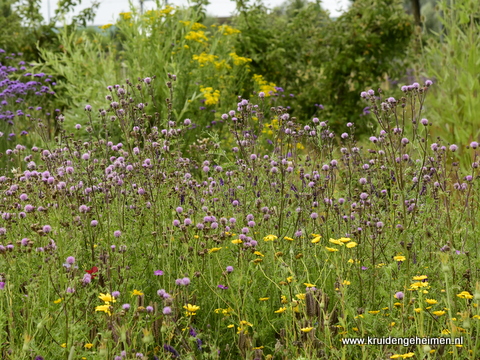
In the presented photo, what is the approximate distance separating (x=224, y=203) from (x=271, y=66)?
5.87 metres

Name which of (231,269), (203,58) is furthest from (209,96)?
(231,269)

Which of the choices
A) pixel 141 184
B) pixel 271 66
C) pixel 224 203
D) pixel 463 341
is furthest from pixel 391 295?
pixel 271 66

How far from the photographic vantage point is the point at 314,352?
6.84ft

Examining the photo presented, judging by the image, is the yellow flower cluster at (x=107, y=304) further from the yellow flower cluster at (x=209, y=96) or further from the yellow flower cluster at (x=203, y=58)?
the yellow flower cluster at (x=203, y=58)

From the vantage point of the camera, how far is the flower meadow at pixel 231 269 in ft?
7.55

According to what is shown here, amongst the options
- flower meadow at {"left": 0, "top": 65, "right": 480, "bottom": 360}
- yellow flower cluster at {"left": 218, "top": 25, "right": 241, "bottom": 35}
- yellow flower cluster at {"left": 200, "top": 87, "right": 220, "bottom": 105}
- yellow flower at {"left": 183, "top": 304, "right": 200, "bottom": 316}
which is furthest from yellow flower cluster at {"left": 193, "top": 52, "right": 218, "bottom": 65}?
yellow flower at {"left": 183, "top": 304, "right": 200, "bottom": 316}

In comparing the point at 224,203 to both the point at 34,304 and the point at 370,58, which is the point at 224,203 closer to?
the point at 34,304

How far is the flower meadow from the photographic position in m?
2.30

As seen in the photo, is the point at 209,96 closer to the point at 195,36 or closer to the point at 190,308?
the point at 195,36

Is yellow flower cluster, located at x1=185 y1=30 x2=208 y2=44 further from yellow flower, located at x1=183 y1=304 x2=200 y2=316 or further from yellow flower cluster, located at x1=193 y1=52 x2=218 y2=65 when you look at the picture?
yellow flower, located at x1=183 y1=304 x2=200 y2=316

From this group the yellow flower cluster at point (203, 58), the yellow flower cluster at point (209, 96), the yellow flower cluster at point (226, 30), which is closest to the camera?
the yellow flower cluster at point (209, 96)

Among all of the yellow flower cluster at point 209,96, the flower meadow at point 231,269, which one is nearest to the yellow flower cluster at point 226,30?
the yellow flower cluster at point 209,96

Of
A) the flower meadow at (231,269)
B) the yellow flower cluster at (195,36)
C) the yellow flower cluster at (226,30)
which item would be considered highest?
the yellow flower cluster at (226,30)

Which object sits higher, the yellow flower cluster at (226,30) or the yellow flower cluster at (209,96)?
the yellow flower cluster at (226,30)
